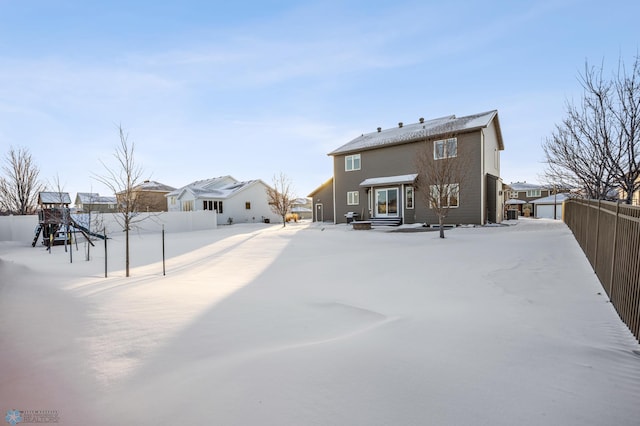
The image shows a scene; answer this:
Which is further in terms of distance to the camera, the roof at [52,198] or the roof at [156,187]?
the roof at [156,187]

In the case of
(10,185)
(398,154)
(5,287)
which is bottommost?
(5,287)

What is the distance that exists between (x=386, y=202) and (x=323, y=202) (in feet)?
26.3

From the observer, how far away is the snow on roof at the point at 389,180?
67.0ft

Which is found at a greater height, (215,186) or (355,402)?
(215,186)

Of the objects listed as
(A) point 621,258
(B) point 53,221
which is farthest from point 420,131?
(B) point 53,221

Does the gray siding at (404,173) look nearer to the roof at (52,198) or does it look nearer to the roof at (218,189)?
the roof at (218,189)

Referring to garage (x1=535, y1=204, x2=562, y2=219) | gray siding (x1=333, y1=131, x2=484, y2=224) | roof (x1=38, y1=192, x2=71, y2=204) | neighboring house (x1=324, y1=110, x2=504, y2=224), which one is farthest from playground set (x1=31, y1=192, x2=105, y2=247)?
garage (x1=535, y1=204, x2=562, y2=219)

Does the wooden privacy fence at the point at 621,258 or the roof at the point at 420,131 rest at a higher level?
the roof at the point at 420,131

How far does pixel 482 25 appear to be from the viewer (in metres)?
10.2

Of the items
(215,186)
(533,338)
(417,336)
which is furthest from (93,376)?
(215,186)

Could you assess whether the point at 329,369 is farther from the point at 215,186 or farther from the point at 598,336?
the point at 215,186

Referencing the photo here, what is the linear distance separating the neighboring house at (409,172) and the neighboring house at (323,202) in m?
2.48

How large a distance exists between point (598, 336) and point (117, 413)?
17.0 feet

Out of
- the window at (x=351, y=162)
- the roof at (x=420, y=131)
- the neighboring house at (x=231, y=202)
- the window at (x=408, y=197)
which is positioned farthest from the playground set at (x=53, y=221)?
the window at (x=408, y=197)
